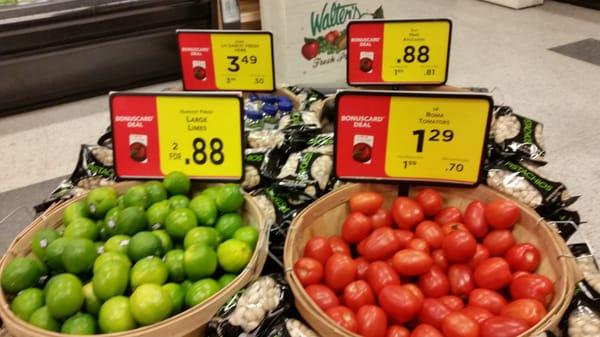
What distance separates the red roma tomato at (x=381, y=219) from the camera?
1457 mm

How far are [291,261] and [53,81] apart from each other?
2968 millimetres

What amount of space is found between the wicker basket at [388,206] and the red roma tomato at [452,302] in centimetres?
19

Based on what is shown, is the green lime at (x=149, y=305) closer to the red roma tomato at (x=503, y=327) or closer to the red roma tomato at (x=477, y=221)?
the red roma tomato at (x=503, y=327)

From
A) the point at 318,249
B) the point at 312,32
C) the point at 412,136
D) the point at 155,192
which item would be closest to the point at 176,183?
the point at 155,192

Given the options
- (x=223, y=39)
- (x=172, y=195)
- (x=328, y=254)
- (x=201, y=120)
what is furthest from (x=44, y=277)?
(x=223, y=39)

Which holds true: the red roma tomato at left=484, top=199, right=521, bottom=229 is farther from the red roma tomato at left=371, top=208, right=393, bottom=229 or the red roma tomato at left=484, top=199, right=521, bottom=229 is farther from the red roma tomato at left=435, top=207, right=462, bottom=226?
the red roma tomato at left=371, top=208, right=393, bottom=229

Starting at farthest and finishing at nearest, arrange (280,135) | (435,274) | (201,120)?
(280,135) → (201,120) → (435,274)

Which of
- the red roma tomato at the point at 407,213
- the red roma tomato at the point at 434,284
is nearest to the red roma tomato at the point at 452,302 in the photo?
the red roma tomato at the point at 434,284

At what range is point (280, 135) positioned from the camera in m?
1.83

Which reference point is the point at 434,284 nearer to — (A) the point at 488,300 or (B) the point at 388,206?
(A) the point at 488,300

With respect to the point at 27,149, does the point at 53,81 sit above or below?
above

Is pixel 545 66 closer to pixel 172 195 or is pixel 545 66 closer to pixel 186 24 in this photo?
pixel 186 24

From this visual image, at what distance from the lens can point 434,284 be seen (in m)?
1.29

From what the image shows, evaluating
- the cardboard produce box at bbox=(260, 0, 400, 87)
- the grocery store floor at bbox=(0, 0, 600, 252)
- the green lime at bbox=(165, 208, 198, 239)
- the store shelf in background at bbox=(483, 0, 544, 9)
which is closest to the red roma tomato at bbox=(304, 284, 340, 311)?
the green lime at bbox=(165, 208, 198, 239)
